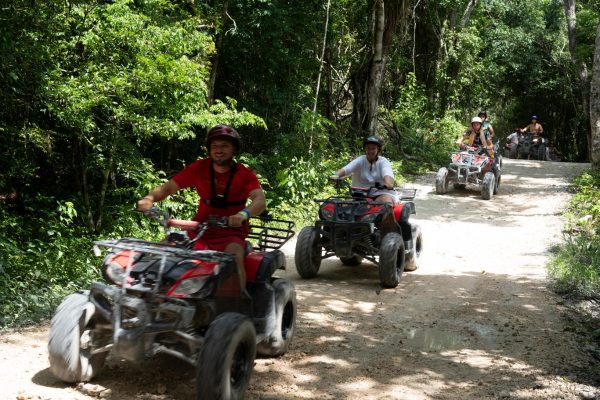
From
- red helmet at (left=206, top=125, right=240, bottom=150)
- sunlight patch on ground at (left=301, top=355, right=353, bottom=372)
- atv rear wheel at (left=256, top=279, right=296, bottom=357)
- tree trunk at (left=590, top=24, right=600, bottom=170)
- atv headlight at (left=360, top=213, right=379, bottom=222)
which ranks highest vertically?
tree trunk at (left=590, top=24, right=600, bottom=170)

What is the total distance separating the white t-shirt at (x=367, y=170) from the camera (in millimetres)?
9023

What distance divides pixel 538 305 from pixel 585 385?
2.39m

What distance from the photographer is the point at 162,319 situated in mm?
4262

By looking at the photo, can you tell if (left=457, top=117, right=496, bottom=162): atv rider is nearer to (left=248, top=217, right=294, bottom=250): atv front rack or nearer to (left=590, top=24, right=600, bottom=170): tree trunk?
(left=590, top=24, right=600, bottom=170): tree trunk

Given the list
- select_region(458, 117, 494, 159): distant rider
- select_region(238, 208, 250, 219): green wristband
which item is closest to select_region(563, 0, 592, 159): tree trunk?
select_region(458, 117, 494, 159): distant rider

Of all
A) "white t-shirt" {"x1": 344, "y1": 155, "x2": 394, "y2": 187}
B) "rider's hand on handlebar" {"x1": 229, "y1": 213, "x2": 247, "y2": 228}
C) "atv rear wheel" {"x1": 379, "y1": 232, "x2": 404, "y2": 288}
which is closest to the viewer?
"rider's hand on handlebar" {"x1": 229, "y1": 213, "x2": 247, "y2": 228}

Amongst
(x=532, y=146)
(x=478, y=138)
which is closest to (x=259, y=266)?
(x=478, y=138)

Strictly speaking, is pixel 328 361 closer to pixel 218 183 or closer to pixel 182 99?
pixel 218 183

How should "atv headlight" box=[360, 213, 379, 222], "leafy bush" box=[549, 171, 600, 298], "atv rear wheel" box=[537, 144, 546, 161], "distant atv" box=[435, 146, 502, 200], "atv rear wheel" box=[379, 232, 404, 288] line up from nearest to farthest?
"atv rear wheel" box=[379, 232, 404, 288]
"leafy bush" box=[549, 171, 600, 298]
"atv headlight" box=[360, 213, 379, 222]
"distant atv" box=[435, 146, 502, 200]
"atv rear wheel" box=[537, 144, 546, 161]

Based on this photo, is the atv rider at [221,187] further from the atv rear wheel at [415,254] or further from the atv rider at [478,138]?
the atv rider at [478,138]

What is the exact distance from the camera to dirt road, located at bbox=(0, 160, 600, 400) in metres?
4.77

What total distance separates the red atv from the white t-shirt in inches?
179

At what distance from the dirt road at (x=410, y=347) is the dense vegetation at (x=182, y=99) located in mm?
1980

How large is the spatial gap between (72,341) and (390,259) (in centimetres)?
451
